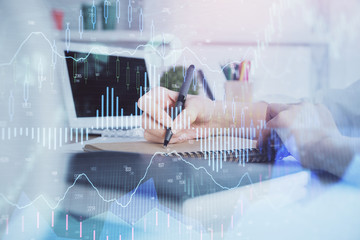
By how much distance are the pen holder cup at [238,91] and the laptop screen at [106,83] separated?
0.16 m

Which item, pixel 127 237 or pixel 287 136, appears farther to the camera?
pixel 287 136

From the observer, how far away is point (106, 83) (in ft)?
1.75

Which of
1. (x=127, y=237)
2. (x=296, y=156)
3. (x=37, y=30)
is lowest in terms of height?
(x=127, y=237)

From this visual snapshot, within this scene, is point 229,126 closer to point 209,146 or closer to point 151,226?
point 209,146

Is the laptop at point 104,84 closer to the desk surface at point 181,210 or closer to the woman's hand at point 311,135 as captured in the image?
the desk surface at point 181,210

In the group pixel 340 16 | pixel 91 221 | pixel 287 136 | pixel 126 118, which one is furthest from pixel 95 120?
pixel 340 16

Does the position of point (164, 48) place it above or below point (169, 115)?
above

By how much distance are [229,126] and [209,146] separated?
62 mm

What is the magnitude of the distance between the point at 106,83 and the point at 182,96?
0.46 ft

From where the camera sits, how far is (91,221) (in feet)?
1.63

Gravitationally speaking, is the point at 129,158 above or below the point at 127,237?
above

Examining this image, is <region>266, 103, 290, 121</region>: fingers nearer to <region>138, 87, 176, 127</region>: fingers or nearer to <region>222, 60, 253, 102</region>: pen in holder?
<region>222, 60, 253, 102</region>: pen in holder
